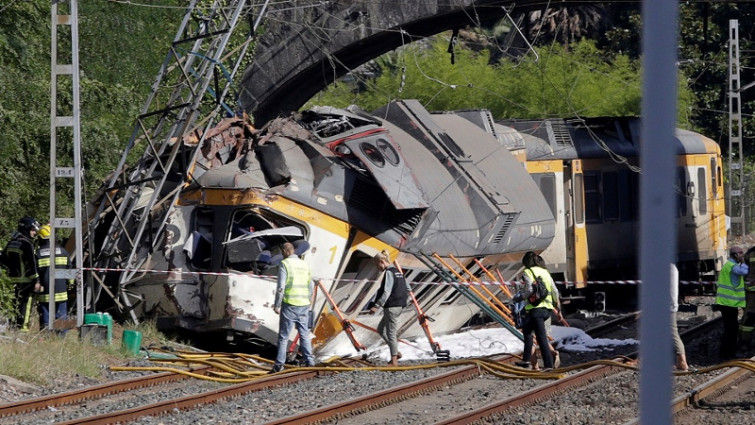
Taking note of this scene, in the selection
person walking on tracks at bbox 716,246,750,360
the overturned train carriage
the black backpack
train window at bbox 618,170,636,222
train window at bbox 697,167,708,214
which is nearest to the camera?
the black backpack

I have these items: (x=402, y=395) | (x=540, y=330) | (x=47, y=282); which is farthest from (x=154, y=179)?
(x=540, y=330)

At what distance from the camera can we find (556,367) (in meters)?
14.5

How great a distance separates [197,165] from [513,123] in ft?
28.4

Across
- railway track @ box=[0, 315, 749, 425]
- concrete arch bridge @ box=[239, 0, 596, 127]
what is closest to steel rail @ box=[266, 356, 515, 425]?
railway track @ box=[0, 315, 749, 425]

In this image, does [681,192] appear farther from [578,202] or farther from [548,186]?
[548,186]

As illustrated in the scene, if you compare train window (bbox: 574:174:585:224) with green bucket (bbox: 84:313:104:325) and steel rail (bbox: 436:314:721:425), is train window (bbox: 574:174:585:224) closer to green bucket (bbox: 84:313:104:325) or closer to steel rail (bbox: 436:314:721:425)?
steel rail (bbox: 436:314:721:425)

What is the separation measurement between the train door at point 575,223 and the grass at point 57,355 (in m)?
9.18

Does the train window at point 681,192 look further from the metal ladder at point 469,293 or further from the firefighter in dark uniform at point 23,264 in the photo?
the firefighter in dark uniform at point 23,264

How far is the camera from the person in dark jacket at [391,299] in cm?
1467

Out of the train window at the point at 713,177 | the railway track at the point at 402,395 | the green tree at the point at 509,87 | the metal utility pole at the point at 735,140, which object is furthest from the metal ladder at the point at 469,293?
the green tree at the point at 509,87

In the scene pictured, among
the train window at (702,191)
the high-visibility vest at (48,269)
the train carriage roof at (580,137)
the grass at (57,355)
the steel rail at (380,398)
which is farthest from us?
the train window at (702,191)

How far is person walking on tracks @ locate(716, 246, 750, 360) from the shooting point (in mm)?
15984

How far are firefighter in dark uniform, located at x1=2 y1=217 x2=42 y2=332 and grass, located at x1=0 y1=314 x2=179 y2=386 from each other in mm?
960

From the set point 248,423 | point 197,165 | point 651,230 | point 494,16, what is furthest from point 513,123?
point 651,230
